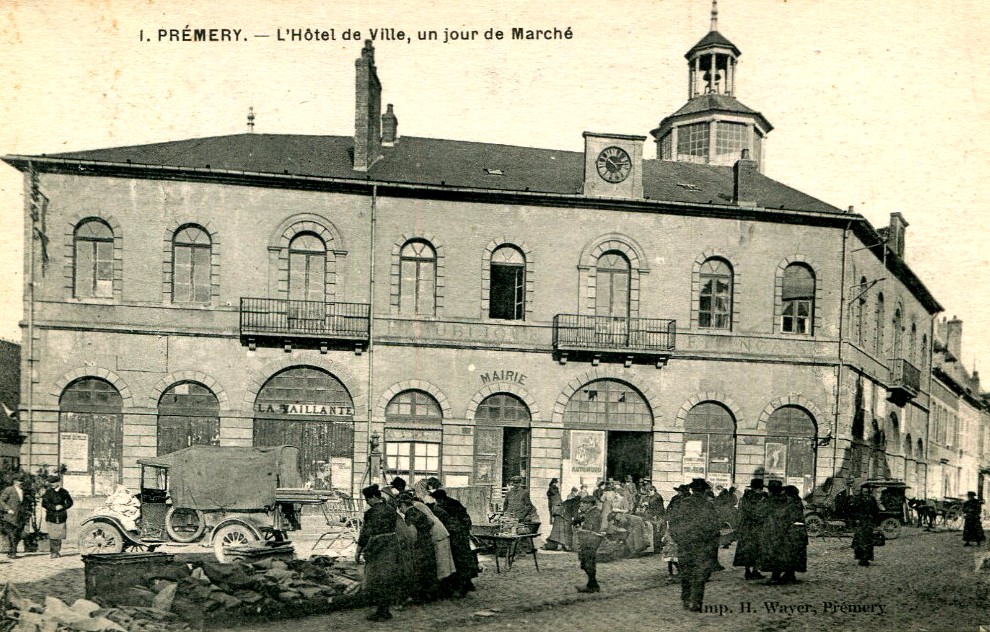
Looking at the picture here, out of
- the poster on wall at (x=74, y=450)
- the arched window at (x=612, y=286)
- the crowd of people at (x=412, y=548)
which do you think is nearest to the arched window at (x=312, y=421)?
the poster on wall at (x=74, y=450)

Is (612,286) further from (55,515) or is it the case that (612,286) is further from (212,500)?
(55,515)

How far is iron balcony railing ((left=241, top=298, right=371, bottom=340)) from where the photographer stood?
70.4 ft

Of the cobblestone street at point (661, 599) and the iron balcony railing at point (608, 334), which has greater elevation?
the iron balcony railing at point (608, 334)

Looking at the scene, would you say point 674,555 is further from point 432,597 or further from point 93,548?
point 93,548

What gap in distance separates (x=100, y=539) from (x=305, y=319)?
921cm

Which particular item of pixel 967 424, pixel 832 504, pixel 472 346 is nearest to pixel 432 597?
pixel 472 346

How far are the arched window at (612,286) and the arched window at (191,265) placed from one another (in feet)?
35.0

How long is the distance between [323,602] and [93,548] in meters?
5.31

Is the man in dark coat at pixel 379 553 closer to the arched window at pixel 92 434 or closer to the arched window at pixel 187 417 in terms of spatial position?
the arched window at pixel 187 417

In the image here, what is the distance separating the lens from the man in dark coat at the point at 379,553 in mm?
9773

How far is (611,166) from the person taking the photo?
77.1 feet

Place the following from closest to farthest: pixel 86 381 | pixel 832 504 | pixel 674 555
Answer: pixel 674 555 < pixel 86 381 < pixel 832 504

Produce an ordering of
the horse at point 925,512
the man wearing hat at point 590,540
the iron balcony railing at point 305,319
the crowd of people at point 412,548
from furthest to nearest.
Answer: the horse at point 925,512 < the iron balcony railing at point 305,319 < the man wearing hat at point 590,540 < the crowd of people at point 412,548

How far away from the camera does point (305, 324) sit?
2166cm
